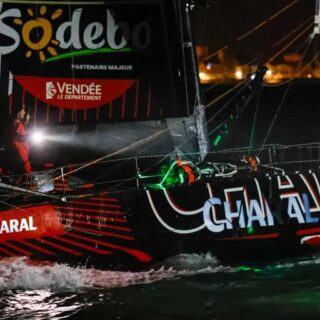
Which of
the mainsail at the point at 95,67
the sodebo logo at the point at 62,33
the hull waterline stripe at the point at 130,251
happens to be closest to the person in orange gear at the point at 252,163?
the mainsail at the point at 95,67

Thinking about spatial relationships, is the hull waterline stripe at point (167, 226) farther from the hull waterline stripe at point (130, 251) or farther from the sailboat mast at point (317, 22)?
the sailboat mast at point (317, 22)

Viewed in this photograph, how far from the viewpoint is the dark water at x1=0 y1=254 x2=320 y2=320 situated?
516 cm

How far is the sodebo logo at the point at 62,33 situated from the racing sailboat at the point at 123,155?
1 cm

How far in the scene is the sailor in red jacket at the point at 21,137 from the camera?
22.6 ft

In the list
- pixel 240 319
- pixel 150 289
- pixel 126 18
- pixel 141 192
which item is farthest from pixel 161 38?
pixel 240 319

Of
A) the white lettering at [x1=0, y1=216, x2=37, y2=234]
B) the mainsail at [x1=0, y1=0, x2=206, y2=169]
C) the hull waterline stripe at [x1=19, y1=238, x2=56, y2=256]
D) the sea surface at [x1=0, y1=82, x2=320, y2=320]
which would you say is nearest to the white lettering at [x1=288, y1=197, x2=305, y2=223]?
the sea surface at [x1=0, y1=82, x2=320, y2=320]

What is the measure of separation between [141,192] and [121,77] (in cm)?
167

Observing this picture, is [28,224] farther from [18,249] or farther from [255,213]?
[255,213]

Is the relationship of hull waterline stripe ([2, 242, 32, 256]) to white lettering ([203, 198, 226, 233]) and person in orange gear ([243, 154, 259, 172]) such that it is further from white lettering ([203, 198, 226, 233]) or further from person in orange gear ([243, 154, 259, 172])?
person in orange gear ([243, 154, 259, 172])

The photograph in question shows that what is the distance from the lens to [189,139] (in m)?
7.51

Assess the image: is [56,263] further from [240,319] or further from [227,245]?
[240,319]

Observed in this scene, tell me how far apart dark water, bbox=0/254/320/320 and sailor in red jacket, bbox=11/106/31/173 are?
1.35 meters

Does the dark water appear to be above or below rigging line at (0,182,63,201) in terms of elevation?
below

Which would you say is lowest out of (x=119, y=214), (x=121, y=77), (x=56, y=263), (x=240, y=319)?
(x=240, y=319)
